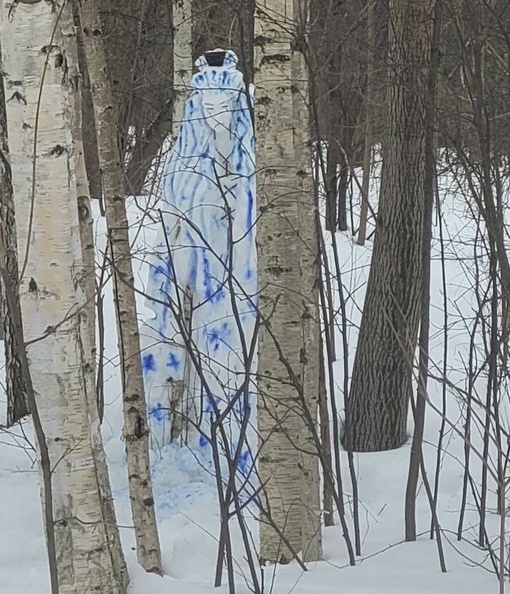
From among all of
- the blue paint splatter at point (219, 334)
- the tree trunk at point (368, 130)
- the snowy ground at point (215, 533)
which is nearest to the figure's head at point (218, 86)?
the blue paint splatter at point (219, 334)

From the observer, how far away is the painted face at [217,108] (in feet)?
18.4

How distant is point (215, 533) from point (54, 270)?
2.78 meters

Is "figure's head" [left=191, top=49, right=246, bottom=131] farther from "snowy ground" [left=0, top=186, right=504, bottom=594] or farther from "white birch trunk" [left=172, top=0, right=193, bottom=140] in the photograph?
"snowy ground" [left=0, top=186, right=504, bottom=594]

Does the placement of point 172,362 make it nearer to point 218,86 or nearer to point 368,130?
point 218,86

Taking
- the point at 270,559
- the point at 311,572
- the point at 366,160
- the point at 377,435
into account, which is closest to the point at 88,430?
the point at 311,572

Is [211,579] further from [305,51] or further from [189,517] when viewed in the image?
[305,51]

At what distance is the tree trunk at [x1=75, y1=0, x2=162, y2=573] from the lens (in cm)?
428

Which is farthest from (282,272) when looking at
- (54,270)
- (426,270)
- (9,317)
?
(9,317)

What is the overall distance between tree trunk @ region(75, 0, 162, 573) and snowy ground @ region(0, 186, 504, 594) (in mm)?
178

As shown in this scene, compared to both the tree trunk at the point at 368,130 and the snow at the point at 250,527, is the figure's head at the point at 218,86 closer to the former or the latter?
the snow at the point at 250,527

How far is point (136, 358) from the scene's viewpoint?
14.3ft

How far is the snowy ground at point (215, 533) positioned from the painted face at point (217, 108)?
63.4 inches

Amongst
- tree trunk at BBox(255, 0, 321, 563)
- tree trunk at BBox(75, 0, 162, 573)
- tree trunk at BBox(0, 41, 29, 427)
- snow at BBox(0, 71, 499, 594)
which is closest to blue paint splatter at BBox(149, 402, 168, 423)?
snow at BBox(0, 71, 499, 594)

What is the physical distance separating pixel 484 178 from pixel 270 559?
1.72m
